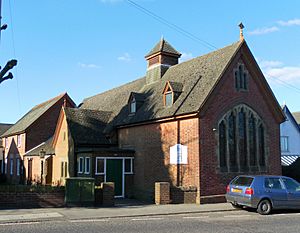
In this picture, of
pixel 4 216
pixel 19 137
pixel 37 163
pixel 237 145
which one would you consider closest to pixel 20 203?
pixel 4 216

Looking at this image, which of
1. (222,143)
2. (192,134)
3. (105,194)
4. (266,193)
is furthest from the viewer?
(222,143)

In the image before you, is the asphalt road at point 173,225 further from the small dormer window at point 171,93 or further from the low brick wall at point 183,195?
the small dormer window at point 171,93

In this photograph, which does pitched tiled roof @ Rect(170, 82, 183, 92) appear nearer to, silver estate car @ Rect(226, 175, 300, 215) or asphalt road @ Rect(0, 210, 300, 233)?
silver estate car @ Rect(226, 175, 300, 215)

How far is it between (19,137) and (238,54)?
89.9 ft

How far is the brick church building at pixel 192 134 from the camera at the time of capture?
20562 millimetres

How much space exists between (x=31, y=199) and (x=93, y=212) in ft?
10.7

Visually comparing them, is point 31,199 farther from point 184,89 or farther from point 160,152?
point 184,89

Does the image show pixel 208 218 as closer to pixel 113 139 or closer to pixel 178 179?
pixel 178 179

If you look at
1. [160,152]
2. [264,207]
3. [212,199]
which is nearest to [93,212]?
[212,199]

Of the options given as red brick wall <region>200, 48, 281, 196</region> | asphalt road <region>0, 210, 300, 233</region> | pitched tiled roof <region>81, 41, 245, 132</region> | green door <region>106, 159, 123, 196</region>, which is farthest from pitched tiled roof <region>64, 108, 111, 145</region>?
asphalt road <region>0, 210, 300, 233</region>

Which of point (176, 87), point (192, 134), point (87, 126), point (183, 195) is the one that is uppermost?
point (176, 87)

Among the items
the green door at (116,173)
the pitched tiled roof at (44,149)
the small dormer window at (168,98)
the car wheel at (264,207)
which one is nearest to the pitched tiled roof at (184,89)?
the small dormer window at (168,98)

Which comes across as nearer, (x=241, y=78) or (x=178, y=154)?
(x=178, y=154)

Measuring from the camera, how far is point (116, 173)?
23.6 meters
